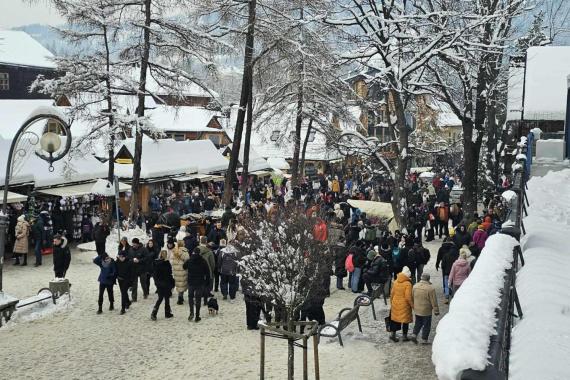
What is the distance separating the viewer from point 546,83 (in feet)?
62.3

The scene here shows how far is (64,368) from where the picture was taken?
10609 millimetres

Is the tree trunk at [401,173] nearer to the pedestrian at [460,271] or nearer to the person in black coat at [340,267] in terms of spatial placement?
the person in black coat at [340,267]

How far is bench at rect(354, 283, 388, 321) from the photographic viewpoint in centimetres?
1256

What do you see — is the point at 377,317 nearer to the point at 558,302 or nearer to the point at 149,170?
the point at 558,302

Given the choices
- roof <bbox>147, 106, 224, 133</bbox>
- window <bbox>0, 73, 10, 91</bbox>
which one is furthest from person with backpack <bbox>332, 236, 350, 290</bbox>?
roof <bbox>147, 106, 224, 133</bbox>

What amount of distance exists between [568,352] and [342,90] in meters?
30.3

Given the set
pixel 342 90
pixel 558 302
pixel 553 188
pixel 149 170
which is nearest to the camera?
pixel 558 302

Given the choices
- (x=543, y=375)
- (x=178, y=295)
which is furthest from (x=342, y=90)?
(x=543, y=375)

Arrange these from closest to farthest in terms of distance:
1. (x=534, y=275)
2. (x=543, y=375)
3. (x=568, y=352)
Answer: (x=543, y=375) < (x=568, y=352) < (x=534, y=275)

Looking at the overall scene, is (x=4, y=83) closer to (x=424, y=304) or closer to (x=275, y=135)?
(x=275, y=135)

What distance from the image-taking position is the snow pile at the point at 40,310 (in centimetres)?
1308

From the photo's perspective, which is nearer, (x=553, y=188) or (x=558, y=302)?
(x=558, y=302)

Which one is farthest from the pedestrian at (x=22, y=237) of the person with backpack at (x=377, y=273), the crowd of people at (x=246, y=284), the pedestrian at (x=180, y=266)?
the person with backpack at (x=377, y=273)

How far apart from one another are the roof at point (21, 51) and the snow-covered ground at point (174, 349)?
112ft
